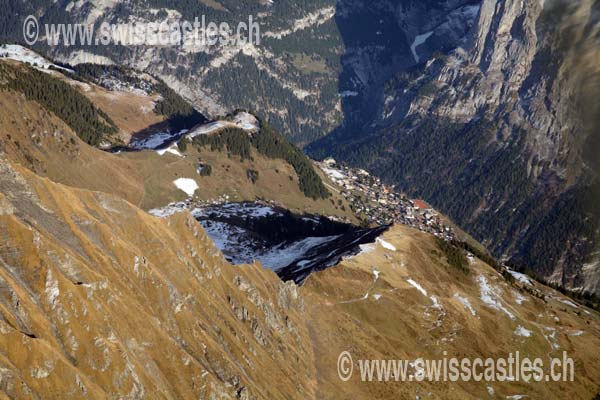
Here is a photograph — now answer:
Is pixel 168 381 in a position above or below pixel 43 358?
below

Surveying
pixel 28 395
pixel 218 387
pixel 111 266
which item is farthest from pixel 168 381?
pixel 28 395

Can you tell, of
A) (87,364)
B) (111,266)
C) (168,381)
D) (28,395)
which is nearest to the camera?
(28,395)

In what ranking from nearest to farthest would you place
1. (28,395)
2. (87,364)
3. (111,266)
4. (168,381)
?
(28,395) < (87,364) < (168,381) < (111,266)

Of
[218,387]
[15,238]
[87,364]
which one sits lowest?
[218,387]

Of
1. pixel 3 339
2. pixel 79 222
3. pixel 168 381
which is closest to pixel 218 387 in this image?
pixel 168 381

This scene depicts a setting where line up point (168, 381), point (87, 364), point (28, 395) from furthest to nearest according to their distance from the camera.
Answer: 1. point (168, 381)
2. point (87, 364)
3. point (28, 395)

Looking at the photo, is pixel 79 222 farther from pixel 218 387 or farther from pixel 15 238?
pixel 218 387

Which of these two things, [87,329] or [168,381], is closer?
[87,329]

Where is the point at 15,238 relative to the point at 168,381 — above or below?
above

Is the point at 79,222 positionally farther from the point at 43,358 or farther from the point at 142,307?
the point at 43,358
